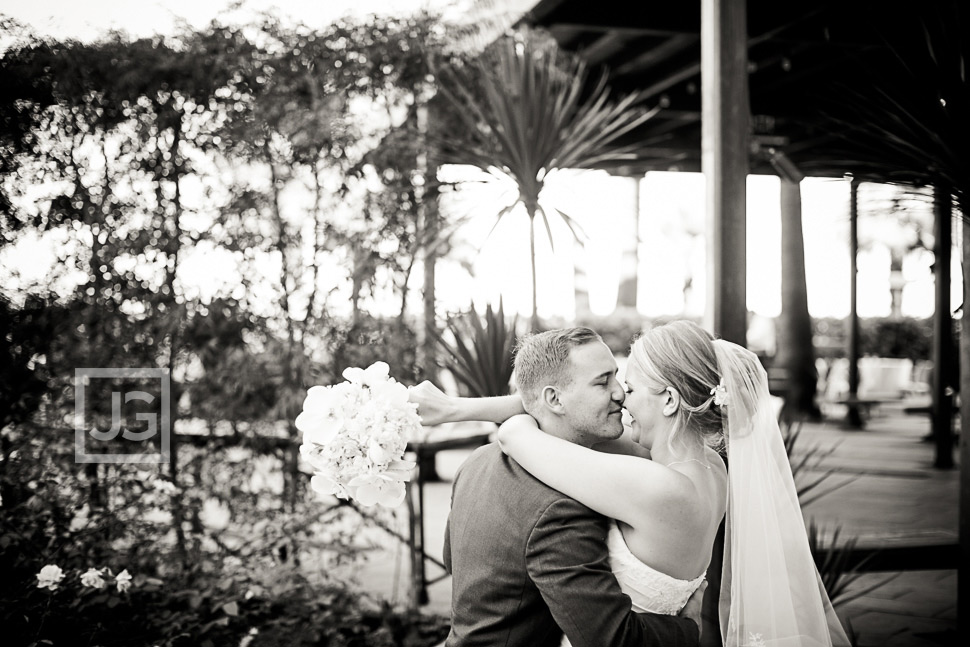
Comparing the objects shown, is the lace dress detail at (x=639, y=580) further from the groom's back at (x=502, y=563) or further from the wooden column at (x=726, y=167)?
the wooden column at (x=726, y=167)

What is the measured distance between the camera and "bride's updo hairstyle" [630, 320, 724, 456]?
2277mm

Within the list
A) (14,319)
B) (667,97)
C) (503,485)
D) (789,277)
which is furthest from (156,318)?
(789,277)

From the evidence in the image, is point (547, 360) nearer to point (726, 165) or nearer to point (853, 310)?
point (726, 165)

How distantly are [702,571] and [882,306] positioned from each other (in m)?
36.1

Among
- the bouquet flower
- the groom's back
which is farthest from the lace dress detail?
the bouquet flower

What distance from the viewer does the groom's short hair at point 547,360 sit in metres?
2.19

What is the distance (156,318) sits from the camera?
13.6 ft

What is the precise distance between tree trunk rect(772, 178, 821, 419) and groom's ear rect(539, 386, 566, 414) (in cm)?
1119

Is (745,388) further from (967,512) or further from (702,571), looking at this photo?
(967,512)

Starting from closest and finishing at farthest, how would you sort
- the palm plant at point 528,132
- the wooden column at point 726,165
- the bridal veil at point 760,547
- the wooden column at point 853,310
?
the bridal veil at point 760,547 → the wooden column at point 726,165 → the palm plant at point 528,132 → the wooden column at point 853,310

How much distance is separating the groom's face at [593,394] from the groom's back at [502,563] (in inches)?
8.0

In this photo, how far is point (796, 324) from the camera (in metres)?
12.8

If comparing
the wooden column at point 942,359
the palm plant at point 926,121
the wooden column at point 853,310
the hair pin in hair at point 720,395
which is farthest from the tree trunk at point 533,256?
the wooden column at point 853,310

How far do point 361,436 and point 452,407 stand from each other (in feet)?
1.48
